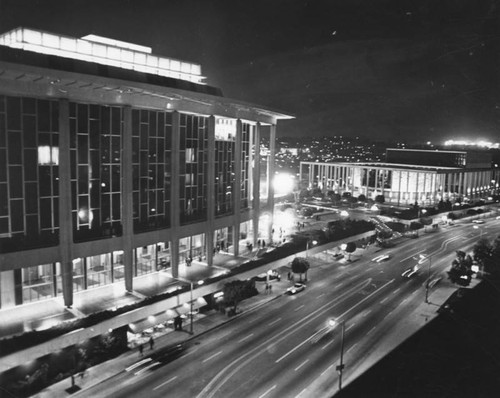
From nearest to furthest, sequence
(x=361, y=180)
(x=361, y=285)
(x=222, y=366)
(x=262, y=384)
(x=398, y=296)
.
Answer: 1. (x=262, y=384)
2. (x=222, y=366)
3. (x=398, y=296)
4. (x=361, y=285)
5. (x=361, y=180)

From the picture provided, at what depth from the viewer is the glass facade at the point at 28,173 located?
114ft

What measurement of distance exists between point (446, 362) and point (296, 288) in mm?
18824

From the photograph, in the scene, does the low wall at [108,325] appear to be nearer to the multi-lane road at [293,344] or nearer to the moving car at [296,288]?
the moving car at [296,288]

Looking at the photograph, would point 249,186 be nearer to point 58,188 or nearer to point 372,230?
point 372,230

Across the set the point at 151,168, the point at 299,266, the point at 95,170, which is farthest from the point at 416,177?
the point at 95,170

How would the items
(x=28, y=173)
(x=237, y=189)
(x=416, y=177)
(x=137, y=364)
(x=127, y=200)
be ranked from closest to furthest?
(x=137, y=364), (x=28, y=173), (x=127, y=200), (x=237, y=189), (x=416, y=177)

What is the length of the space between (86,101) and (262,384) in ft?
88.1

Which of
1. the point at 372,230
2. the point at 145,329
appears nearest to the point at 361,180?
the point at 372,230

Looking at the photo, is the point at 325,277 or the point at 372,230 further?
the point at 372,230

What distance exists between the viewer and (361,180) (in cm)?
14275

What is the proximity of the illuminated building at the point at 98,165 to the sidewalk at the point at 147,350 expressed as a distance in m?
6.83

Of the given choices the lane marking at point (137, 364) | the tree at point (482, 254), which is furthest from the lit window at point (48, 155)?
the tree at point (482, 254)

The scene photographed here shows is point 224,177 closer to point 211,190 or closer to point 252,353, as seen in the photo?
point 211,190

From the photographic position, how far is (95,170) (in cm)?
4006
